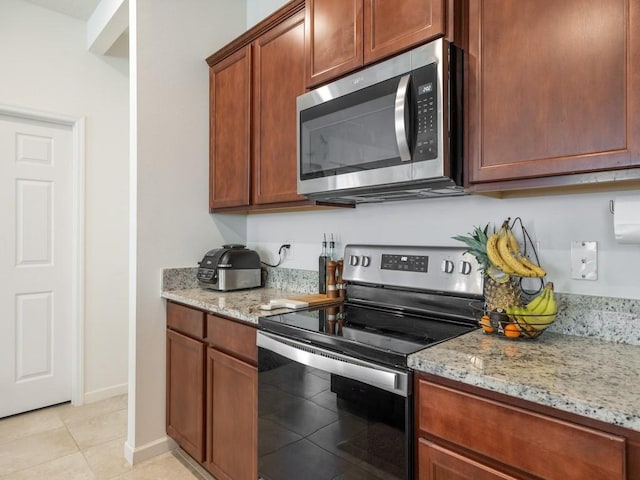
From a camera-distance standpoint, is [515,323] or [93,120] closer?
[515,323]

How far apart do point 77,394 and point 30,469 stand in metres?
0.85

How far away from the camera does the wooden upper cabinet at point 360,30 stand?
1332mm

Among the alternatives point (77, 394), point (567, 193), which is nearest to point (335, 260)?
point (567, 193)

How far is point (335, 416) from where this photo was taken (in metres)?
1.26

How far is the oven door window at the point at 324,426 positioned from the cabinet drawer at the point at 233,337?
0.09m

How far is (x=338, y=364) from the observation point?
124 cm

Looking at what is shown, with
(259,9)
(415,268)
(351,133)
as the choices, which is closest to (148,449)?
(415,268)

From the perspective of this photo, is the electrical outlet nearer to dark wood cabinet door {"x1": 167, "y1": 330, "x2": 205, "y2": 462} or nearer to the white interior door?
dark wood cabinet door {"x1": 167, "y1": 330, "x2": 205, "y2": 462}

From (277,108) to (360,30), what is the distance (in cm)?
64

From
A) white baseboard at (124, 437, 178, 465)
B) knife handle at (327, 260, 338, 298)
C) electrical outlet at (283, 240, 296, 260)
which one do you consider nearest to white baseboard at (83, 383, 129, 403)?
white baseboard at (124, 437, 178, 465)

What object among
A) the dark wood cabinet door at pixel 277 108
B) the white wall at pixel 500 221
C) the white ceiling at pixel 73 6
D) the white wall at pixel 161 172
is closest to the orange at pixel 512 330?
the white wall at pixel 500 221

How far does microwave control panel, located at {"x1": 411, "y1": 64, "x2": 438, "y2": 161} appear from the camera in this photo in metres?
1.28

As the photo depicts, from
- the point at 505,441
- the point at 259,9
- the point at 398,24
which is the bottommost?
the point at 505,441

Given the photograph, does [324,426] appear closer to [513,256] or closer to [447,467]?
[447,467]
